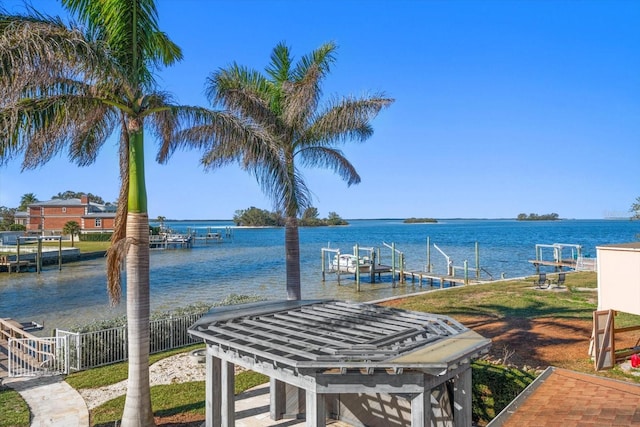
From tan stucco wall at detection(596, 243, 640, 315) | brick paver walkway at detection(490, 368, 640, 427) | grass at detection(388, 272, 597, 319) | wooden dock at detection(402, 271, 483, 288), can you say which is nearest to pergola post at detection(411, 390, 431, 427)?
brick paver walkway at detection(490, 368, 640, 427)

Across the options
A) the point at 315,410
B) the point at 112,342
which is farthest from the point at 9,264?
the point at 315,410

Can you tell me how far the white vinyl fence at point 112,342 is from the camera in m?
11.7

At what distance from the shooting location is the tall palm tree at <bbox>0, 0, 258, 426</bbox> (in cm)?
574

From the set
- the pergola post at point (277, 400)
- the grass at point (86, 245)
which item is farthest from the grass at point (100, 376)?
the grass at point (86, 245)

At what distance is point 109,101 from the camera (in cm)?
724

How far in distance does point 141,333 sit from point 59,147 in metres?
3.53

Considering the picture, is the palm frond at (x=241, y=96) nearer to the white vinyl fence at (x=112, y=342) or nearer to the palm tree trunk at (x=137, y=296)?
the palm tree trunk at (x=137, y=296)

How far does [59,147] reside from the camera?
697cm

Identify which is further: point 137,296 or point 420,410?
point 137,296

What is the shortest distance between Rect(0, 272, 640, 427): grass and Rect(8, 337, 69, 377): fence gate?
77cm

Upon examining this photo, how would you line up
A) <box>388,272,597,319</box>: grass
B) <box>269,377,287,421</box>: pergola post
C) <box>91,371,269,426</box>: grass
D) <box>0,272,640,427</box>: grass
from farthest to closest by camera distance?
1. <box>388,272,597,319</box>: grass
2. <box>91,371,269,426</box>: grass
3. <box>269,377,287,421</box>: pergola post
4. <box>0,272,640,427</box>: grass

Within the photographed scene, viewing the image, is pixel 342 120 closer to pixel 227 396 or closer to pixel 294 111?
pixel 294 111

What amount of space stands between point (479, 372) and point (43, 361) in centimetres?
1201

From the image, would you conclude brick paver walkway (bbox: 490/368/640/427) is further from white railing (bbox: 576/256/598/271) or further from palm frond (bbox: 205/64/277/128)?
white railing (bbox: 576/256/598/271)
